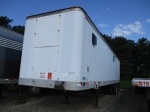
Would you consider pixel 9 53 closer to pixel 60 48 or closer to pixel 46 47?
pixel 46 47

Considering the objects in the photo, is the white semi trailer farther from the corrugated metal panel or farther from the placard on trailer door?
the corrugated metal panel

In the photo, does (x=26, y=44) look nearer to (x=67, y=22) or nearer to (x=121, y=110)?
(x=67, y=22)

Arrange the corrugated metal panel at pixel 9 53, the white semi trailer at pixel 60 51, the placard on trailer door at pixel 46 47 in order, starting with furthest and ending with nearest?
the corrugated metal panel at pixel 9 53, the placard on trailer door at pixel 46 47, the white semi trailer at pixel 60 51

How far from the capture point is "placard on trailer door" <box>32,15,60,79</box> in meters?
5.38

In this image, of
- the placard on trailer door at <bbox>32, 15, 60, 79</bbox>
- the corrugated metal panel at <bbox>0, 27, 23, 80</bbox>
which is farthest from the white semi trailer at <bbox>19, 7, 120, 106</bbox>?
the corrugated metal panel at <bbox>0, 27, 23, 80</bbox>

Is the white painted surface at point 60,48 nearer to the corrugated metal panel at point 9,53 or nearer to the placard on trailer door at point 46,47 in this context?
the placard on trailer door at point 46,47

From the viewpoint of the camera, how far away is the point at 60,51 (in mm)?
5277

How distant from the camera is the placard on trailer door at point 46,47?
212 inches

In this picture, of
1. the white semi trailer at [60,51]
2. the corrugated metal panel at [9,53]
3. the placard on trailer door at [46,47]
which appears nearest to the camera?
the white semi trailer at [60,51]

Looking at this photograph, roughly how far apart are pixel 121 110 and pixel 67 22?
159 inches

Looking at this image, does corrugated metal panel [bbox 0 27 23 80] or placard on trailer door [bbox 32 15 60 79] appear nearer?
placard on trailer door [bbox 32 15 60 79]

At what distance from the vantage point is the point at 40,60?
18.4 ft

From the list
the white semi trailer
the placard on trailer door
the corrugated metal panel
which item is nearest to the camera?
the white semi trailer

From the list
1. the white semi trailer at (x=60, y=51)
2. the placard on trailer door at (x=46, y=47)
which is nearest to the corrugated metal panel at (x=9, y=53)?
the white semi trailer at (x=60, y=51)
